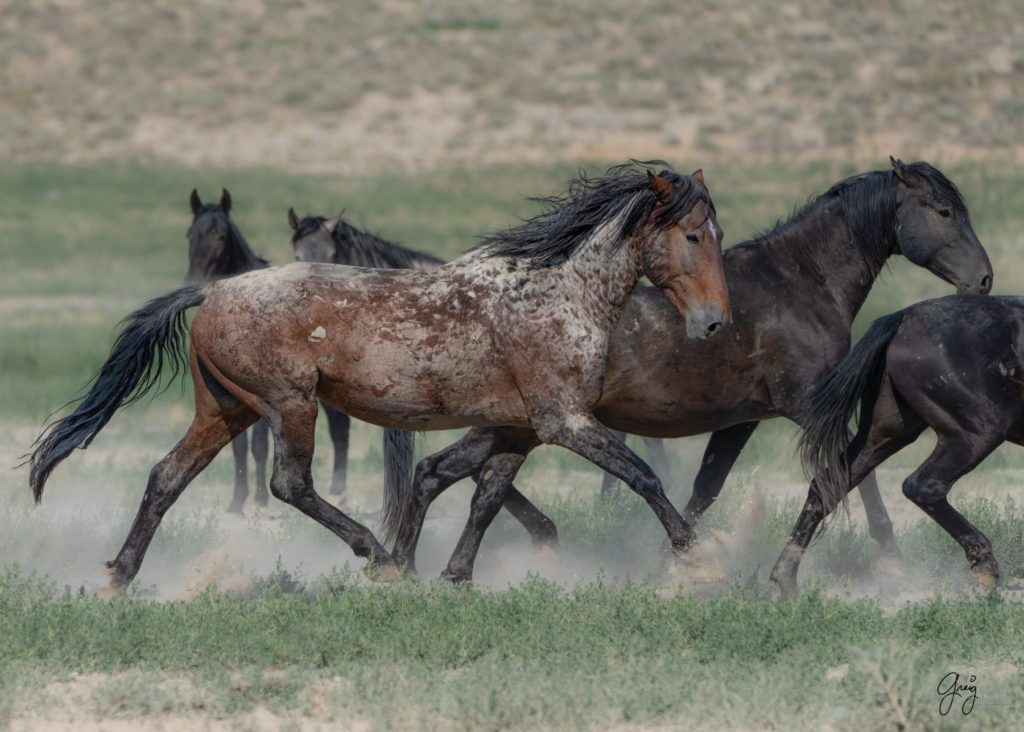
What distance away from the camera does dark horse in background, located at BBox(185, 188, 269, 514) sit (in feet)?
30.3

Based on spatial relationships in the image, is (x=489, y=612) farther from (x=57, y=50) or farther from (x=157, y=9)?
(x=157, y=9)

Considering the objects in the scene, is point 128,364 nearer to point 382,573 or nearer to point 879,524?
point 382,573

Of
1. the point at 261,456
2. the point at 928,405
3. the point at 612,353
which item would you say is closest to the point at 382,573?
the point at 612,353

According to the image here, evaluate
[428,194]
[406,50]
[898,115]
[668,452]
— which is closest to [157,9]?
[406,50]

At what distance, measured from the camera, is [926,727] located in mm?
4176

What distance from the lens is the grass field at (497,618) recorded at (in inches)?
171

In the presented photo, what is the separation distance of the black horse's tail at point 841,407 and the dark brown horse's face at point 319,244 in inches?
169

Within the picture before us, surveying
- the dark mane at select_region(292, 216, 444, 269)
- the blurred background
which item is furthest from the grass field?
the blurred background

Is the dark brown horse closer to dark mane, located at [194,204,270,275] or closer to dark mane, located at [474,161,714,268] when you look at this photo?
dark mane, located at [474,161,714,268]

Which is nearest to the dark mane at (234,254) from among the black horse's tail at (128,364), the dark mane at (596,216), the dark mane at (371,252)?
the dark mane at (371,252)

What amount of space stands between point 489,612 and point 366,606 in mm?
489

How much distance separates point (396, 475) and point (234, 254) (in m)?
2.97

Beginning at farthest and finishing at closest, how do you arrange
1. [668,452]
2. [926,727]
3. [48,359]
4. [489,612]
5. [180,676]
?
1. [48,359]
2. [668,452]
3. [489,612]
4. [180,676]
5. [926,727]

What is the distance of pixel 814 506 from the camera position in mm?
6016
